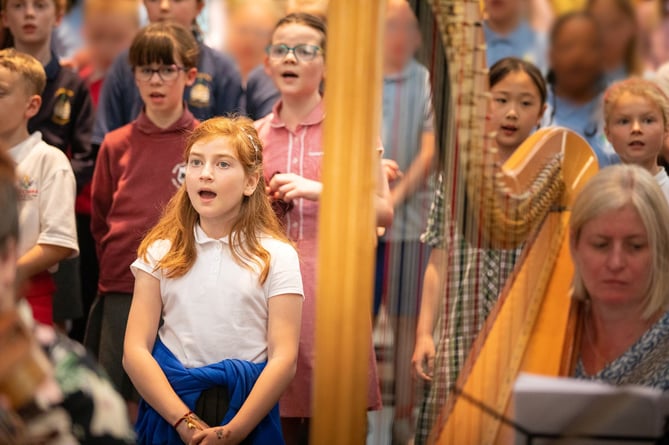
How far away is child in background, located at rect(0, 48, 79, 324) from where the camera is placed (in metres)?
2.96

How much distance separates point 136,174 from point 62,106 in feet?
1.62

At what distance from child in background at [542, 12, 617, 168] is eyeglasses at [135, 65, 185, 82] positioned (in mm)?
1269

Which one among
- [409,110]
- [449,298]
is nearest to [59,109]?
[449,298]

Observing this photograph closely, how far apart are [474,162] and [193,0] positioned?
1.94 metres

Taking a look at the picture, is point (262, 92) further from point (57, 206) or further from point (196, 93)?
point (57, 206)

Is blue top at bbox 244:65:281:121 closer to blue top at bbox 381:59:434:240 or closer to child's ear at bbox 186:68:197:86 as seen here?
child's ear at bbox 186:68:197:86

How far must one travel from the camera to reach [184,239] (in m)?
2.55

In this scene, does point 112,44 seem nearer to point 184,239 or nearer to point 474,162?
point 184,239

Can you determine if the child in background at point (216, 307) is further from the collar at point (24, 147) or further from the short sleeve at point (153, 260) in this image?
the collar at point (24, 147)

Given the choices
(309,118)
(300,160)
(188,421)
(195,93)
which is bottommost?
(188,421)

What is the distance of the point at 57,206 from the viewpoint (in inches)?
118

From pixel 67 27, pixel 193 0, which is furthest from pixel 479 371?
pixel 67 27

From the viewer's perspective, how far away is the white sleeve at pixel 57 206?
2.97 m

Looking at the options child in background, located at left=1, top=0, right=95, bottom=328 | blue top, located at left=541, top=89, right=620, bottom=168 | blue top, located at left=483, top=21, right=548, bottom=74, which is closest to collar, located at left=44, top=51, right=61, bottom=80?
child in background, located at left=1, top=0, right=95, bottom=328
